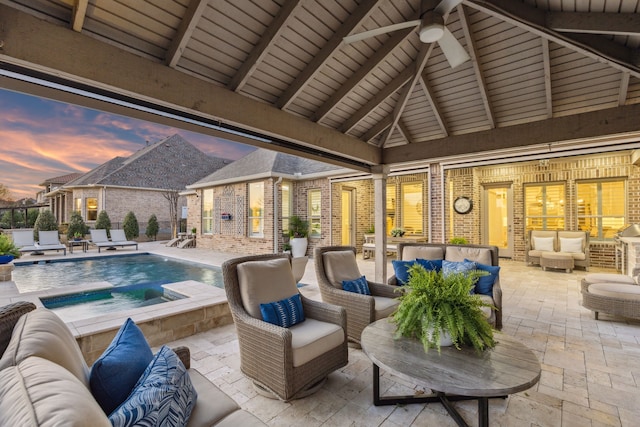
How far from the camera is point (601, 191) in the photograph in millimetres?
8008

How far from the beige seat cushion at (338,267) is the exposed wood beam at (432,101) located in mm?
2624

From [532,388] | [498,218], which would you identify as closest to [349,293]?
[532,388]

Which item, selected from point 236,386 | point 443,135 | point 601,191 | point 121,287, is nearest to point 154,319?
point 236,386

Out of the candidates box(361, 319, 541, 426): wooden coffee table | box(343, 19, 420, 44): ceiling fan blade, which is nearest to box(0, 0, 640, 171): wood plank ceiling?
box(343, 19, 420, 44): ceiling fan blade

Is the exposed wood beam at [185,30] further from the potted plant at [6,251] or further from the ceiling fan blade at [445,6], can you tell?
the potted plant at [6,251]

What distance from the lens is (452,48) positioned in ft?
9.53

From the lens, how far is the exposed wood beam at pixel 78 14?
1.98m

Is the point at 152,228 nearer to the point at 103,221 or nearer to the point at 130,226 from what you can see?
the point at 130,226

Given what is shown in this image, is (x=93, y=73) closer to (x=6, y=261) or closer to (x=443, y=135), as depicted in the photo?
(x=443, y=135)

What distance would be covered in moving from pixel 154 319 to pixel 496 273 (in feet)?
13.4

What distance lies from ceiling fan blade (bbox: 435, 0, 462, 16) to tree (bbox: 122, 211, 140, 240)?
58.8 feet

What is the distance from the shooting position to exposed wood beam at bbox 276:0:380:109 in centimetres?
295

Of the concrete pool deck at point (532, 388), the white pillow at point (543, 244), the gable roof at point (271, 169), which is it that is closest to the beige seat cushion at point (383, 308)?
the concrete pool deck at point (532, 388)

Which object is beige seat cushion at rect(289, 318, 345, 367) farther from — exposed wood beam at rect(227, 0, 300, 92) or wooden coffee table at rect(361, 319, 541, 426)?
exposed wood beam at rect(227, 0, 300, 92)
